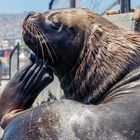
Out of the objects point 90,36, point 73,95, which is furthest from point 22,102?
point 90,36

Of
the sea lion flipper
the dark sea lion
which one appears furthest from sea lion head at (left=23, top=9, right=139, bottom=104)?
the sea lion flipper

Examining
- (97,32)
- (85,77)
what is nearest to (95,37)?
(97,32)

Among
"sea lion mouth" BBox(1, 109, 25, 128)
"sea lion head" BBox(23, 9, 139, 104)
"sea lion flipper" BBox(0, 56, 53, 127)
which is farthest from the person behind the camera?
"sea lion flipper" BBox(0, 56, 53, 127)

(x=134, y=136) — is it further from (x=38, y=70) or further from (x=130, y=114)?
(x=38, y=70)

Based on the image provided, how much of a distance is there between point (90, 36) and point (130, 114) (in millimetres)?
445

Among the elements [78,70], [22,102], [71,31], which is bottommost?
[22,102]

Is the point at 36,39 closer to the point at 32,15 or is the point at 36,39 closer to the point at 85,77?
the point at 32,15

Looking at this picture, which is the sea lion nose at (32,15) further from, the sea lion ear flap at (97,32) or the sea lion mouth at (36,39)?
the sea lion ear flap at (97,32)

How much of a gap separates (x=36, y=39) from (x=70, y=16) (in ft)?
0.52

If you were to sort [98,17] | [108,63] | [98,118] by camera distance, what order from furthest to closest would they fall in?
[98,17] < [108,63] < [98,118]

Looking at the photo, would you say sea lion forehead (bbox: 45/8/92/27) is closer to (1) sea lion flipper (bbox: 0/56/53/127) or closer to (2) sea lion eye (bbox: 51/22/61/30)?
(2) sea lion eye (bbox: 51/22/61/30)

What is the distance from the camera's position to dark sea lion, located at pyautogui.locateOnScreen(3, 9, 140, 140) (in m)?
1.72

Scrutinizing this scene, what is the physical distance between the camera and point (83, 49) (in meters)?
2.18

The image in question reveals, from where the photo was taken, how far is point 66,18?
2268 mm
